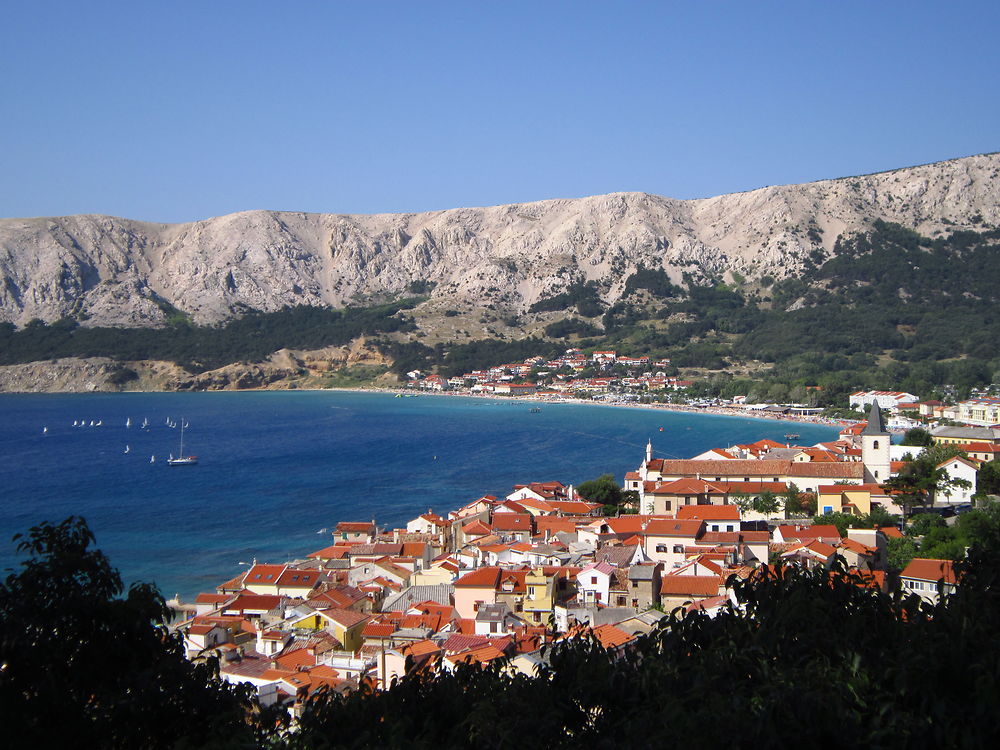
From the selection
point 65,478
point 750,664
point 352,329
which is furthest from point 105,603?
point 352,329

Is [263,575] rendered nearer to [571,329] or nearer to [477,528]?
[477,528]

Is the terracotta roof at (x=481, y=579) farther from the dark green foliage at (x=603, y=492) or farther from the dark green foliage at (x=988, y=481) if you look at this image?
A: the dark green foliage at (x=988, y=481)

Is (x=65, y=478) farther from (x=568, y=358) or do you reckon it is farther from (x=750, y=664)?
(x=568, y=358)

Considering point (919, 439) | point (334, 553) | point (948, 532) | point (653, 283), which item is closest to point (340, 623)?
point (334, 553)

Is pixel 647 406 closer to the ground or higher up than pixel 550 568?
closer to the ground

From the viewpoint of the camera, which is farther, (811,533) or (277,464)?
(277,464)

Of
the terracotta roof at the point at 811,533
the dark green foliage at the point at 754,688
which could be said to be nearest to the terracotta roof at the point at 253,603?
the terracotta roof at the point at 811,533
